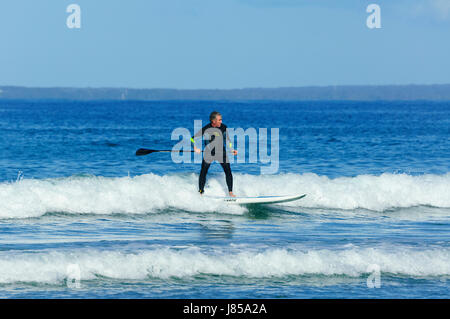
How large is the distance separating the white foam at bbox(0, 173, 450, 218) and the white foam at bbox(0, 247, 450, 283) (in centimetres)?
512

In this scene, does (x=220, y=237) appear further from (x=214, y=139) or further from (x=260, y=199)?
(x=260, y=199)

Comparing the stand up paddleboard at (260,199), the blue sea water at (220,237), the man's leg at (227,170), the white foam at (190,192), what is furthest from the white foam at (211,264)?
the white foam at (190,192)

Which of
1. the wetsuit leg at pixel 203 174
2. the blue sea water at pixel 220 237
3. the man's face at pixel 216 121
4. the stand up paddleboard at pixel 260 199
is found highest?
the man's face at pixel 216 121

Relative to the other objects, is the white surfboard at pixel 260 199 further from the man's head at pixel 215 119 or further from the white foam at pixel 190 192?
the man's head at pixel 215 119

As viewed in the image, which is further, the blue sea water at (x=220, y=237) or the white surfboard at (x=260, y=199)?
the white surfboard at (x=260, y=199)

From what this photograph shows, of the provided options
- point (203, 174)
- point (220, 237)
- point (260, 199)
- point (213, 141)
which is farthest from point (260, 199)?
point (220, 237)

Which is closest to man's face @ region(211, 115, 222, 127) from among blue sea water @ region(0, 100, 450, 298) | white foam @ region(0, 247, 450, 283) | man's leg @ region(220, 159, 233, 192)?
man's leg @ region(220, 159, 233, 192)

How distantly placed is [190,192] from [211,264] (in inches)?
259

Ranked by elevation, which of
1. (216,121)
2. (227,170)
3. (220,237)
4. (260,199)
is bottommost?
(220,237)

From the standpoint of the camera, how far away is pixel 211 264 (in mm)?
10344

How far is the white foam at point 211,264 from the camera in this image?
993 cm

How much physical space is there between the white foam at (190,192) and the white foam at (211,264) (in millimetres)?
5121

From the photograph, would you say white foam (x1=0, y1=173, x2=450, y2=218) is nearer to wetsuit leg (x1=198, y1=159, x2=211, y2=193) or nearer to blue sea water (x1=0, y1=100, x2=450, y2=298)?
blue sea water (x1=0, y1=100, x2=450, y2=298)
